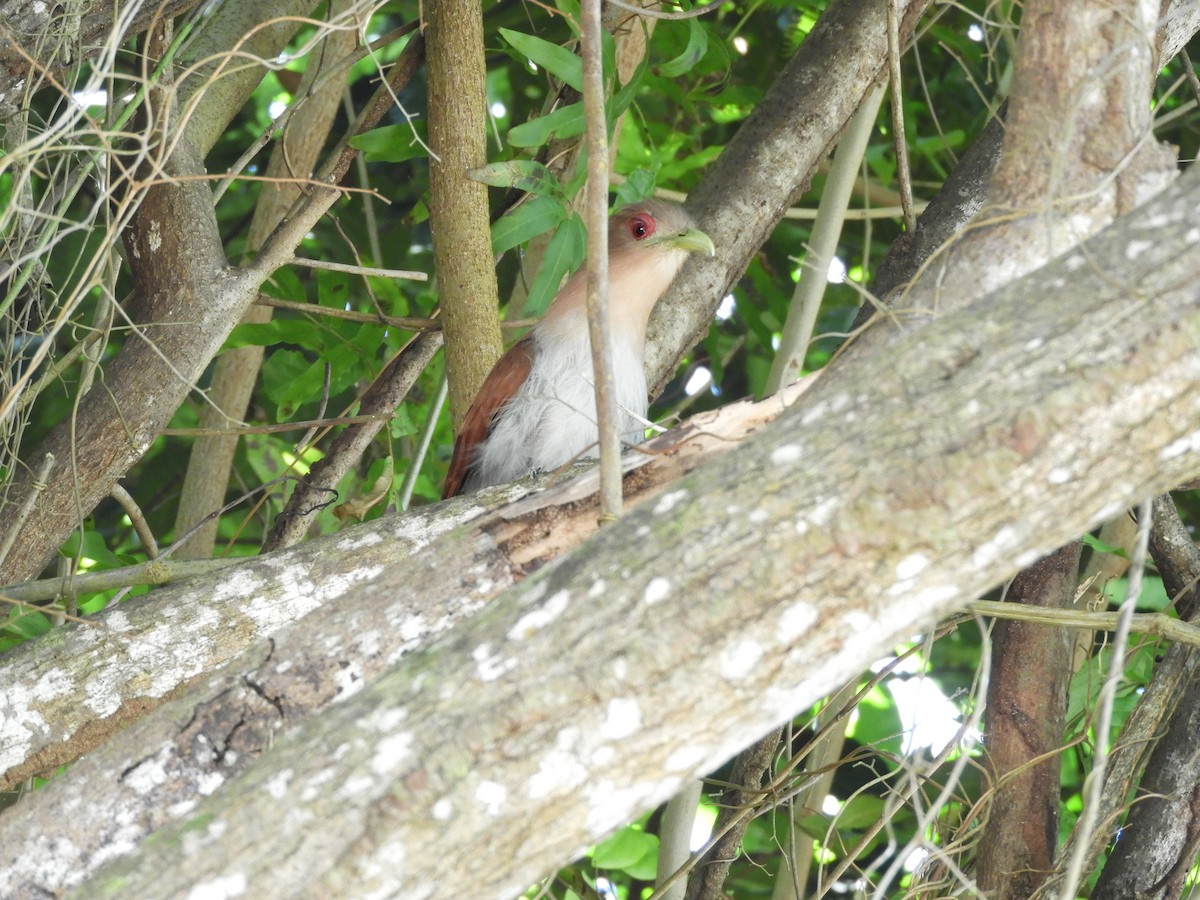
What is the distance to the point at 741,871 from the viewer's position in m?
4.50

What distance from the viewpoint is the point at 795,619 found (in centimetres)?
149

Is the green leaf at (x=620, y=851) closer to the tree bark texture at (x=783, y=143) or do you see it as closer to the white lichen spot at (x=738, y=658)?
the tree bark texture at (x=783, y=143)

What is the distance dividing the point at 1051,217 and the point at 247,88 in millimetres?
2671

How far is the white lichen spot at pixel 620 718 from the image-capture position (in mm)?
1482

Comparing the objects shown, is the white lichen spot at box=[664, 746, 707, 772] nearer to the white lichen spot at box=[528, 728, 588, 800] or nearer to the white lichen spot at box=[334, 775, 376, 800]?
the white lichen spot at box=[528, 728, 588, 800]

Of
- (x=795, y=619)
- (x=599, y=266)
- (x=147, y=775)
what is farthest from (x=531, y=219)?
(x=795, y=619)

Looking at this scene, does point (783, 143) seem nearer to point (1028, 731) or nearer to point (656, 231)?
point (656, 231)

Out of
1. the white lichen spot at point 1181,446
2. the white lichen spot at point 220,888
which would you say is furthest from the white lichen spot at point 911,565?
the white lichen spot at point 220,888

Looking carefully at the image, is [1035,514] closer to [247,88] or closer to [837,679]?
[837,679]

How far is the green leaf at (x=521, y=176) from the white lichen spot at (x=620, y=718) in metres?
2.07

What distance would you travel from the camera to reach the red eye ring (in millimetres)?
3982

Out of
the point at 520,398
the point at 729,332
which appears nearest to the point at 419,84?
the point at 729,332

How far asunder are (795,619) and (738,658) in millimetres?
82

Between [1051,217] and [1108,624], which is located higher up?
[1051,217]
